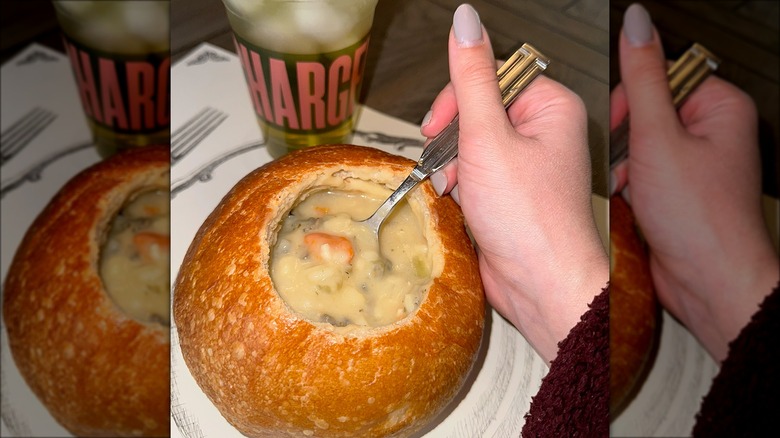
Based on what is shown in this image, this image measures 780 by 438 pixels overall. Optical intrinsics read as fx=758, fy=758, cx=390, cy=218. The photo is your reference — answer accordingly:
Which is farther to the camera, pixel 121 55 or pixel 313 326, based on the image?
pixel 121 55

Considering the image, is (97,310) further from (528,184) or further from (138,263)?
(528,184)

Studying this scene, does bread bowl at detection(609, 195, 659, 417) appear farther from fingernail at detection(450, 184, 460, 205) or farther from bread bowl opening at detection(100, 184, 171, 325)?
bread bowl opening at detection(100, 184, 171, 325)

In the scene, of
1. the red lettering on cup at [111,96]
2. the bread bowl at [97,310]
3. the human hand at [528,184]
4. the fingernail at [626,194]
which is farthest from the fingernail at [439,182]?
the fingernail at [626,194]

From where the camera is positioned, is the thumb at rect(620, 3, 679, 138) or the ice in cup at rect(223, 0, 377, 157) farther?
the thumb at rect(620, 3, 679, 138)

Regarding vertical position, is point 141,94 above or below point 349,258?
below

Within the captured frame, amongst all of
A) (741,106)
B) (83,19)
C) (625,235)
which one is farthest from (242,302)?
(741,106)

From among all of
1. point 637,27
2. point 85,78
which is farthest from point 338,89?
point 637,27

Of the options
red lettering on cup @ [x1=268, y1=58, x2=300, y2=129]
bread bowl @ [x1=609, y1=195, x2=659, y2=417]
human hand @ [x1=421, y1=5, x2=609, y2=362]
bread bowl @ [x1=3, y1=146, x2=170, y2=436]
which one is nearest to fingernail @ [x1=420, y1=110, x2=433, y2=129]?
human hand @ [x1=421, y1=5, x2=609, y2=362]

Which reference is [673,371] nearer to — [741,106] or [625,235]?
[625,235]
